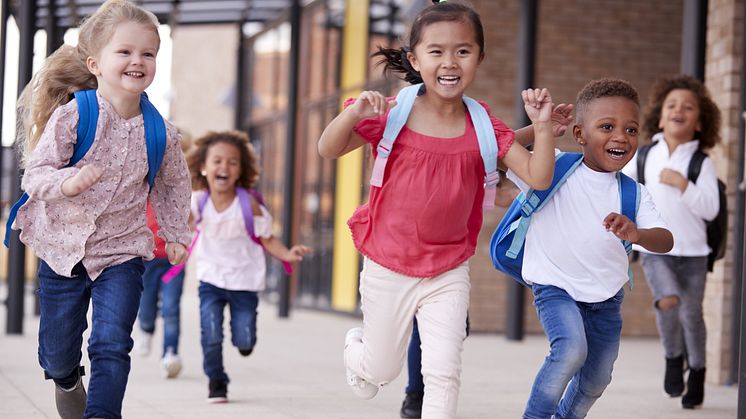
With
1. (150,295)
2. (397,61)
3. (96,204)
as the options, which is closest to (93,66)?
(96,204)

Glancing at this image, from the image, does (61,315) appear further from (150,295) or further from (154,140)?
(150,295)

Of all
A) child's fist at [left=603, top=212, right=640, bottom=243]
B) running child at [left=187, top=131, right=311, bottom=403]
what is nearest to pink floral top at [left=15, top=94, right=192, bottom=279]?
child's fist at [left=603, top=212, right=640, bottom=243]

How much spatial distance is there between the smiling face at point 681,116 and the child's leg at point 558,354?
2.64 meters

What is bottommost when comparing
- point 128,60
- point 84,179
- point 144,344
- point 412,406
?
point 144,344

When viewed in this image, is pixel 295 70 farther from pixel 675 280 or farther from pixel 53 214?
pixel 53 214

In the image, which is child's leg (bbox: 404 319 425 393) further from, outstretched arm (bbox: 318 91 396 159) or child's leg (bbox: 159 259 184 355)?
child's leg (bbox: 159 259 184 355)

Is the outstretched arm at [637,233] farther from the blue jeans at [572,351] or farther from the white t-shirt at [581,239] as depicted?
the blue jeans at [572,351]

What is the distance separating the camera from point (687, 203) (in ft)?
22.4

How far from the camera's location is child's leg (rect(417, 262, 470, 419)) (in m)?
4.27

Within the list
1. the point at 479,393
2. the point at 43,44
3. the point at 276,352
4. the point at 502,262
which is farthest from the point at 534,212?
the point at 43,44

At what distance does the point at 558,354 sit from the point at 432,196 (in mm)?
779

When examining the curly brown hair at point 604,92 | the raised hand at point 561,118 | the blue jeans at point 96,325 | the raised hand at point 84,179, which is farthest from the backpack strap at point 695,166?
the raised hand at point 84,179

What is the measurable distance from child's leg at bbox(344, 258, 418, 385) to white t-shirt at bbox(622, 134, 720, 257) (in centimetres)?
264

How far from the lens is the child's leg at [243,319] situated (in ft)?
23.0
